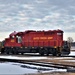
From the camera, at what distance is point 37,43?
37719 mm

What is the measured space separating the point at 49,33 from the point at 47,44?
1.56 metres

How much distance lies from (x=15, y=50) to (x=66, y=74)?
2485 cm

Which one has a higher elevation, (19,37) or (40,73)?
(19,37)

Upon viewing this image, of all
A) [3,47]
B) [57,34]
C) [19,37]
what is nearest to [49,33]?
[57,34]

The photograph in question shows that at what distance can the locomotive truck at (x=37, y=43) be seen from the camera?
3559 centimetres

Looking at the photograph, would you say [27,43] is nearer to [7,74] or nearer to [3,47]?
[3,47]

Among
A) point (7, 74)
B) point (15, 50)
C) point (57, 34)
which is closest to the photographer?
point (7, 74)

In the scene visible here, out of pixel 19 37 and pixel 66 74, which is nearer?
pixel 66 74

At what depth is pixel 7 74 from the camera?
14.5 metres

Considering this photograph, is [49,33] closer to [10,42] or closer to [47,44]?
[47,44]

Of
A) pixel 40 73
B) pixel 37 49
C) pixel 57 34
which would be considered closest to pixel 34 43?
pixel 37 49

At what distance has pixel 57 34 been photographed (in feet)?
119

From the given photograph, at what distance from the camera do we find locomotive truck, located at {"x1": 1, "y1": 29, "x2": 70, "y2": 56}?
1401 inches

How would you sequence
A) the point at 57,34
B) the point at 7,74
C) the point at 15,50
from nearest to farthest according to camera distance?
the point at 7,74 < the point at 57,34 < the point at 15,50
